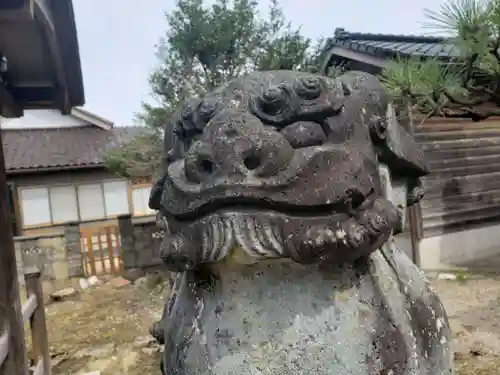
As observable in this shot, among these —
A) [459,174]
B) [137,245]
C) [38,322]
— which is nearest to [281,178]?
[38,322]

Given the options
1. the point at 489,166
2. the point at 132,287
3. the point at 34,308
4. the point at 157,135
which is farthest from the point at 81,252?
the point at 489,166

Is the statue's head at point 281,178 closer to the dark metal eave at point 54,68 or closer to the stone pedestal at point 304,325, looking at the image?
the stone pedestal at point 304,325

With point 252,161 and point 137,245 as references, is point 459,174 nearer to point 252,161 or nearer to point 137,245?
point 137,245

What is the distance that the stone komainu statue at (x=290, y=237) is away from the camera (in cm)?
79

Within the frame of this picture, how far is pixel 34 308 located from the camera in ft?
12.6

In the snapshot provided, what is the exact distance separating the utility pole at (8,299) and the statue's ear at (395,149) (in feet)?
7.56

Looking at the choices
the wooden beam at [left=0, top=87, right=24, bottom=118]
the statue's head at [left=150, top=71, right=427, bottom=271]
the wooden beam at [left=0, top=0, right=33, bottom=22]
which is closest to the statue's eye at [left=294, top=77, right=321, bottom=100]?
the statue's head at [left=150, top=71, right=427, bottom=271]

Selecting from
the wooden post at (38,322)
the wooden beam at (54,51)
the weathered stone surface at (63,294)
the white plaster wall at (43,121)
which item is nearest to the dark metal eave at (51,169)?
the white plaster wall at (43,121)

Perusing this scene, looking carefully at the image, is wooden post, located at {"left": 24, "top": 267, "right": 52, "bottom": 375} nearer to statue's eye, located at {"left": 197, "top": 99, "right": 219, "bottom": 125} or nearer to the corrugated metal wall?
statue's eye, located at {"left": 197, "top": 99, "right": 219, "bottom": 125}

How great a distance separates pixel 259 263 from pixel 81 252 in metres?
9.25

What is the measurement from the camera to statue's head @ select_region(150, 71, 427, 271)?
78cm

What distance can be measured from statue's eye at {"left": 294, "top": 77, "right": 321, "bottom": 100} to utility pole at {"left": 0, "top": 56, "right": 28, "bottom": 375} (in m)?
2.31

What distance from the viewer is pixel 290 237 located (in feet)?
2.56

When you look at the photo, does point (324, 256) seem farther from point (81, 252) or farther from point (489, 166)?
point (81, 252)
